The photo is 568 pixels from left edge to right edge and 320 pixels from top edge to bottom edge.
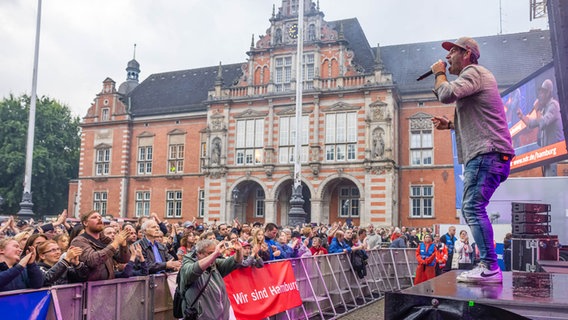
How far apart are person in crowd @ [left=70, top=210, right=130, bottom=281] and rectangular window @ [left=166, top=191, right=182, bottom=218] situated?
31067mm

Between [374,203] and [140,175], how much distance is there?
18.0 m

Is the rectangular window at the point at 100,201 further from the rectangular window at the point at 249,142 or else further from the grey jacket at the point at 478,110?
the grey jacket at the point at 478,110

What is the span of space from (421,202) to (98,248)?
2672cm

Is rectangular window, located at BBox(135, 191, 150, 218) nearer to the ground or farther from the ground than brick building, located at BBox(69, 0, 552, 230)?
nearer to the ground

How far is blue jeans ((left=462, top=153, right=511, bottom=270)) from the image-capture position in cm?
413

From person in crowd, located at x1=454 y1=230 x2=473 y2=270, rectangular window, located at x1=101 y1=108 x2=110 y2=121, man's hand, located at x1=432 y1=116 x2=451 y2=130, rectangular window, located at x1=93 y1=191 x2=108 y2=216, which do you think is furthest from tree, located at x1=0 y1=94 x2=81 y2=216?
man's hand, located at x1=432 y1=116 x2=451 y2=130

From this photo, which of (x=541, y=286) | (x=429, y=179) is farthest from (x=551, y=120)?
(x=429, y=179)

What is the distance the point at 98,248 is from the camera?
579cm

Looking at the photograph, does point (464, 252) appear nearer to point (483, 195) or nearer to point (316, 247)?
point (316, 247)

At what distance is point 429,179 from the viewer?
3048 cm

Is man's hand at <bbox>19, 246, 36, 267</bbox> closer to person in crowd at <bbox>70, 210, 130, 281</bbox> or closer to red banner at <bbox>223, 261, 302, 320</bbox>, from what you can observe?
person in crowd at <bbox>70, 210, 130, 281</bbox>

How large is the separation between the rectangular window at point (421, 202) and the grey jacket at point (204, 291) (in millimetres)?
26110

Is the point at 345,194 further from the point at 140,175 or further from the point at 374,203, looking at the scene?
the point at 140,175

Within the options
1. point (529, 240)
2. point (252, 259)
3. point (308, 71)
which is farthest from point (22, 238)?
point (308, 71)
